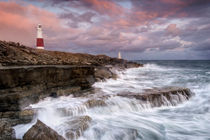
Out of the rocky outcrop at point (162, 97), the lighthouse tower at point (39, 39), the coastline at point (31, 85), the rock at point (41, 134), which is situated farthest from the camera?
the lighthouse tower at point (39, 39)

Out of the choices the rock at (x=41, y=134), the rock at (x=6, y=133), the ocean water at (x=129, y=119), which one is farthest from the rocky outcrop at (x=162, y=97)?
the rock at (x=6, y=133)

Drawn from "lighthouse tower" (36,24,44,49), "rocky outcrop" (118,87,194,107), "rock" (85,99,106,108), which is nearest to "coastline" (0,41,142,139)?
"rock" (85,99,106,108)

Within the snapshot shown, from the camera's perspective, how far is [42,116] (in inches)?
186

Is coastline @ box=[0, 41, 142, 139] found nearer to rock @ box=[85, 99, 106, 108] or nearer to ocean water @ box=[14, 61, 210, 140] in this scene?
ocean water @ box=[14, 61, 210, 140]

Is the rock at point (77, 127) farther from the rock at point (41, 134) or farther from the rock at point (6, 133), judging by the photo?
the rock at point (6, 133)

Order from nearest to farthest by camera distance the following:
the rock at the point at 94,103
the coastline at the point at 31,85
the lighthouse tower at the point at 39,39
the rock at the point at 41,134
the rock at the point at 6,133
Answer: the rock at the point at 41,134, the rock at the point at 6,133, the coastline at the point at 31,85, the rock at the point at 94,103, the lighthouse tower at the point at 39,39

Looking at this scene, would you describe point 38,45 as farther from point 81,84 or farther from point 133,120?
point 133,120

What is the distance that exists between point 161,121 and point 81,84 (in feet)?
13.2

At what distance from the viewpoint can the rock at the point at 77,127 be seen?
3.74m

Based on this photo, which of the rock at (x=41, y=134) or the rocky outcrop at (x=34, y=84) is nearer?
the rock at (x=41, y=134)

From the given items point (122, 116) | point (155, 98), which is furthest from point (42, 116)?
point (155, 98)

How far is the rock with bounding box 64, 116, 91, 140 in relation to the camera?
3.74 metres

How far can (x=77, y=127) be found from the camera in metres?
3.96

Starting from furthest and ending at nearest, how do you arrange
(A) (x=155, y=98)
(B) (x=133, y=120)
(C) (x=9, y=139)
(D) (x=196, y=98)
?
1. (D) (x=196, y=98)
2. (A) (x=155, y=98)
3. (B) (x=133, y=120)
4. (C) (x=9, y=139)
